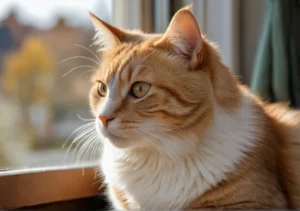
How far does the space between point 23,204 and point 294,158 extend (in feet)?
2.51

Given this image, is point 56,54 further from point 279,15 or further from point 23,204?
point 279,15

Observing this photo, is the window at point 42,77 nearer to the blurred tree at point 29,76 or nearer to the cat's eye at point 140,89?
the blurred tree at point 29,76

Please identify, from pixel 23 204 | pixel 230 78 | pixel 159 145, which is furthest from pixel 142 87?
pixel 23 204

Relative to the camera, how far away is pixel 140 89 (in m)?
1.33

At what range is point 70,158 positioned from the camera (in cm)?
189

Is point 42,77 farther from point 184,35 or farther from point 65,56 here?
point 184,35

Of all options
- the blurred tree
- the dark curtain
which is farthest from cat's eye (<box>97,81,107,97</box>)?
the dark curtain

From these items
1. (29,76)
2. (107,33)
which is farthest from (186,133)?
(29,76)

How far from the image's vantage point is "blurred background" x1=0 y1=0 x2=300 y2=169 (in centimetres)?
169

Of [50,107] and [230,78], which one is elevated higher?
[230,78]

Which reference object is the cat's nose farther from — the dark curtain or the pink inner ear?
the dark curtain

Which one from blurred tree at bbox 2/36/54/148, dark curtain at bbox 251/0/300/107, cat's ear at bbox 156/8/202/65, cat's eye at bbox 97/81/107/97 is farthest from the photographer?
dark curtain at bbox 251/0/300/107

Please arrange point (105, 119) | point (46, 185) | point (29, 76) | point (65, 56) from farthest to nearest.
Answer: point (65, 56)
point (29, 76)
point (46, 185)
point (105, 119)

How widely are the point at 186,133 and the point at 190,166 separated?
0.31ft
